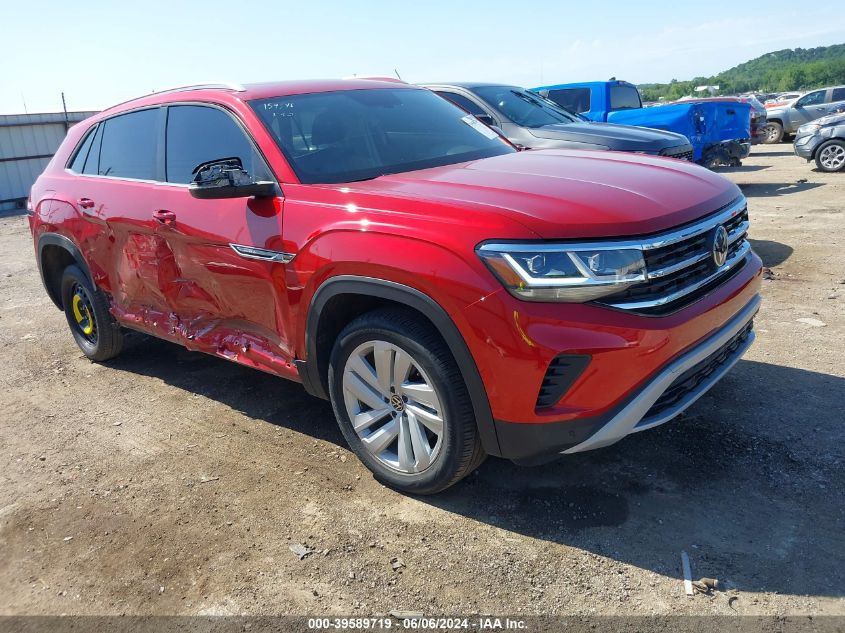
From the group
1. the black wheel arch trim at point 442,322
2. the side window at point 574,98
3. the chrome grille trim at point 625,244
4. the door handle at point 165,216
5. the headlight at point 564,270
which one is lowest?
the black wheel arch trim at point 442,322

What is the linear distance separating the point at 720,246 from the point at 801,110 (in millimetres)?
21222

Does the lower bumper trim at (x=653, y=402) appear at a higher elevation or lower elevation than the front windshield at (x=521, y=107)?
lower

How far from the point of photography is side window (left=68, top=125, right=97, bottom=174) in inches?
209

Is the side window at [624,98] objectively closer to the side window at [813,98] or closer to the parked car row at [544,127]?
the parked car row at [544,127]

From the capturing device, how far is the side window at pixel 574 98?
12828mm

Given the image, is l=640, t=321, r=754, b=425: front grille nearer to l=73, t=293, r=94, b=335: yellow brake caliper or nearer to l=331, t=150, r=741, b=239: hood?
l=331, t=150, r=741, b=239: hood

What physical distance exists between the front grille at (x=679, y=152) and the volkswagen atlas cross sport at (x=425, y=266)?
380cm

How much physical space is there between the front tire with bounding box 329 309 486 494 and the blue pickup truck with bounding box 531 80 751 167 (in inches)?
361

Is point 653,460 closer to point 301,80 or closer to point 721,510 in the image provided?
point 721,510

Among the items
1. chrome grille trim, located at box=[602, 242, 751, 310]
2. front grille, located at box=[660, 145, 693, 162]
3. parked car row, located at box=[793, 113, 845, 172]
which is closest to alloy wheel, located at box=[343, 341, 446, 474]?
chrome grille trim, located at box=[602, 242, 751, 310]

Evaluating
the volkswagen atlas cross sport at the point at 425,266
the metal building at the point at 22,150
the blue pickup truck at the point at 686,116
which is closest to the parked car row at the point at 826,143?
the blue pickup truck at the point at 686,116

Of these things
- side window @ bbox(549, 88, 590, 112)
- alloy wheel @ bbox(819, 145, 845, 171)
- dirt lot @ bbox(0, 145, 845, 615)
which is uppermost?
side window @ bbox(549, 88, 590, 112)

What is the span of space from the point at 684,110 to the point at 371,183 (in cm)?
937

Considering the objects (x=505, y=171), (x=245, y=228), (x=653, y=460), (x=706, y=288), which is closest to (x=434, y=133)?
(x=505, y=171)
